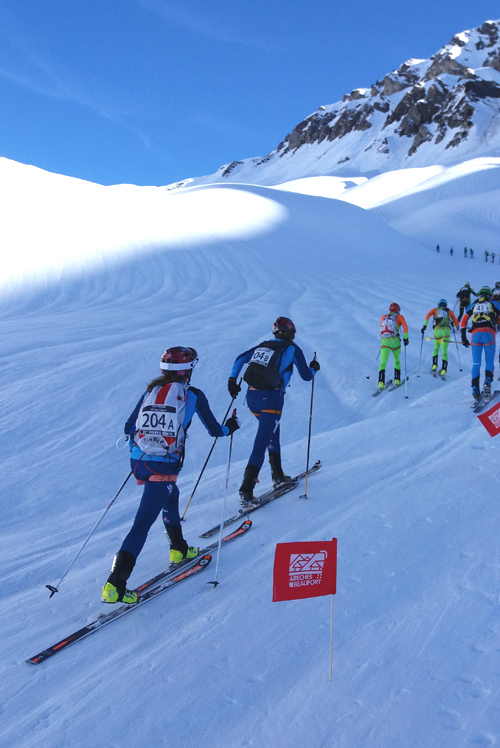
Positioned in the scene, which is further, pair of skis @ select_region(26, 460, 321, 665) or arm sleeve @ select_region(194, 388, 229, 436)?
arm sleeve @ select_region(194, 388, 229, 436)

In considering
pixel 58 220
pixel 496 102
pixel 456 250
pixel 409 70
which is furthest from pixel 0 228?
pixel 409 70

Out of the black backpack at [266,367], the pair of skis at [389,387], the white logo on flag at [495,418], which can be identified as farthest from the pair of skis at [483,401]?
the black backpack at [266,367]

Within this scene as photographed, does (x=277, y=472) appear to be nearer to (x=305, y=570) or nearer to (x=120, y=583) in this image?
(x=120, y=583)

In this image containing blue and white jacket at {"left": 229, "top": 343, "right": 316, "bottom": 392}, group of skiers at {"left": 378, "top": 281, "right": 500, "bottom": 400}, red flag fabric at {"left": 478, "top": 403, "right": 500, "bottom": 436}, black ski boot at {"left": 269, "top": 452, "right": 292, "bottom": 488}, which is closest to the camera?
red flag fabric at {"left": 478, "top": 403, "right": 500, "bottom": 436}

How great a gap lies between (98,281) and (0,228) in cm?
586

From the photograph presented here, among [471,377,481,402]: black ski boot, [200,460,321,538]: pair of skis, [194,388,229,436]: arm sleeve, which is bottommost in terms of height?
[200,460,321,538]: pair of skis

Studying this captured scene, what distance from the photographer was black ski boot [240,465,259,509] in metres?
4.90

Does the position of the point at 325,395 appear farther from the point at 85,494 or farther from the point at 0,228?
the point at 0,228

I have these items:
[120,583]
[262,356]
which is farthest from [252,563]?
[262,356]

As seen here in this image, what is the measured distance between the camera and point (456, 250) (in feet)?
117

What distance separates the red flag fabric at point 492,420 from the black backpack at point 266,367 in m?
1.99

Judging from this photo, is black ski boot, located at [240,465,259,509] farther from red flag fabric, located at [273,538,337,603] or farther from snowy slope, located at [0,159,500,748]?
red flag fabric, located at [273,538,337,603]

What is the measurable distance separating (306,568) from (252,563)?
1.28 metres

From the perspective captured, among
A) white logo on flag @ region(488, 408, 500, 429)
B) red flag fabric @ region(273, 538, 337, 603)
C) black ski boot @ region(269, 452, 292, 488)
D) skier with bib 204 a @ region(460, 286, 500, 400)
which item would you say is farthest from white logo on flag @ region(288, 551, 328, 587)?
skier with bib 204 a @ region(460, 286, 500, 400)
